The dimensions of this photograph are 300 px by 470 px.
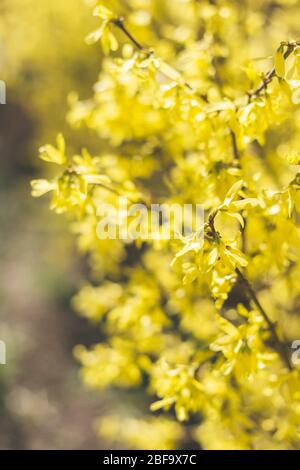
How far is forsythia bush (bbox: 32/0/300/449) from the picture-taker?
149 cm

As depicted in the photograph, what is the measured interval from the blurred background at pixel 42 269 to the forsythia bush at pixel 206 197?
1.72 meters

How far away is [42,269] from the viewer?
218 inches

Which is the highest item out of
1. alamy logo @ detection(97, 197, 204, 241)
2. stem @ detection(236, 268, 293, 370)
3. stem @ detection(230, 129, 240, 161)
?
stem @ detection(230, 129, 240, 161)

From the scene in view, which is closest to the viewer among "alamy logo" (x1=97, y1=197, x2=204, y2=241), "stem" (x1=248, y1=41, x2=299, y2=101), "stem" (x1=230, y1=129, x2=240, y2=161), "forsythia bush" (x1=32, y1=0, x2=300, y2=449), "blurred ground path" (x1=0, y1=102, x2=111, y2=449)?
"stem" (x1=248, y1=41, x2=299, y2=101)

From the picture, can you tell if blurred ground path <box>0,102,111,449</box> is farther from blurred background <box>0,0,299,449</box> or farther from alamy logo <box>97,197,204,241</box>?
alamy logo <box>97,197,204,241</box>

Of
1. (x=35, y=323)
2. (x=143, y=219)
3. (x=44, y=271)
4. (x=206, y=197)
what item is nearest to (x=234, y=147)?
(x=206, y=197)

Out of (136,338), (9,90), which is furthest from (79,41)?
(136,338)

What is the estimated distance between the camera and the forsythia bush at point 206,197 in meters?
1.49

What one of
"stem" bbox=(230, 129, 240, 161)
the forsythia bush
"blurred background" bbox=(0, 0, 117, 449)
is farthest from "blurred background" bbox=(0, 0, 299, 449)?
"stem" bbox=(230, 129, 240, 161)

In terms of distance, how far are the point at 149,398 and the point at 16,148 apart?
423 centimetres

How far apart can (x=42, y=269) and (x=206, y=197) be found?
13.2ft

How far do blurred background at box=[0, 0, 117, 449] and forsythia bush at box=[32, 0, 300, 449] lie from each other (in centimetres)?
172

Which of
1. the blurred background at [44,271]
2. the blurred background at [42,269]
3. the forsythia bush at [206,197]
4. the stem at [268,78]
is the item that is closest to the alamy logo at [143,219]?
the forsythia bush at [206,197]

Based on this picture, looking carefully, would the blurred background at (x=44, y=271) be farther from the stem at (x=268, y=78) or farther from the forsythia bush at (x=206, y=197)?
the stem at (x=268, y=78)
